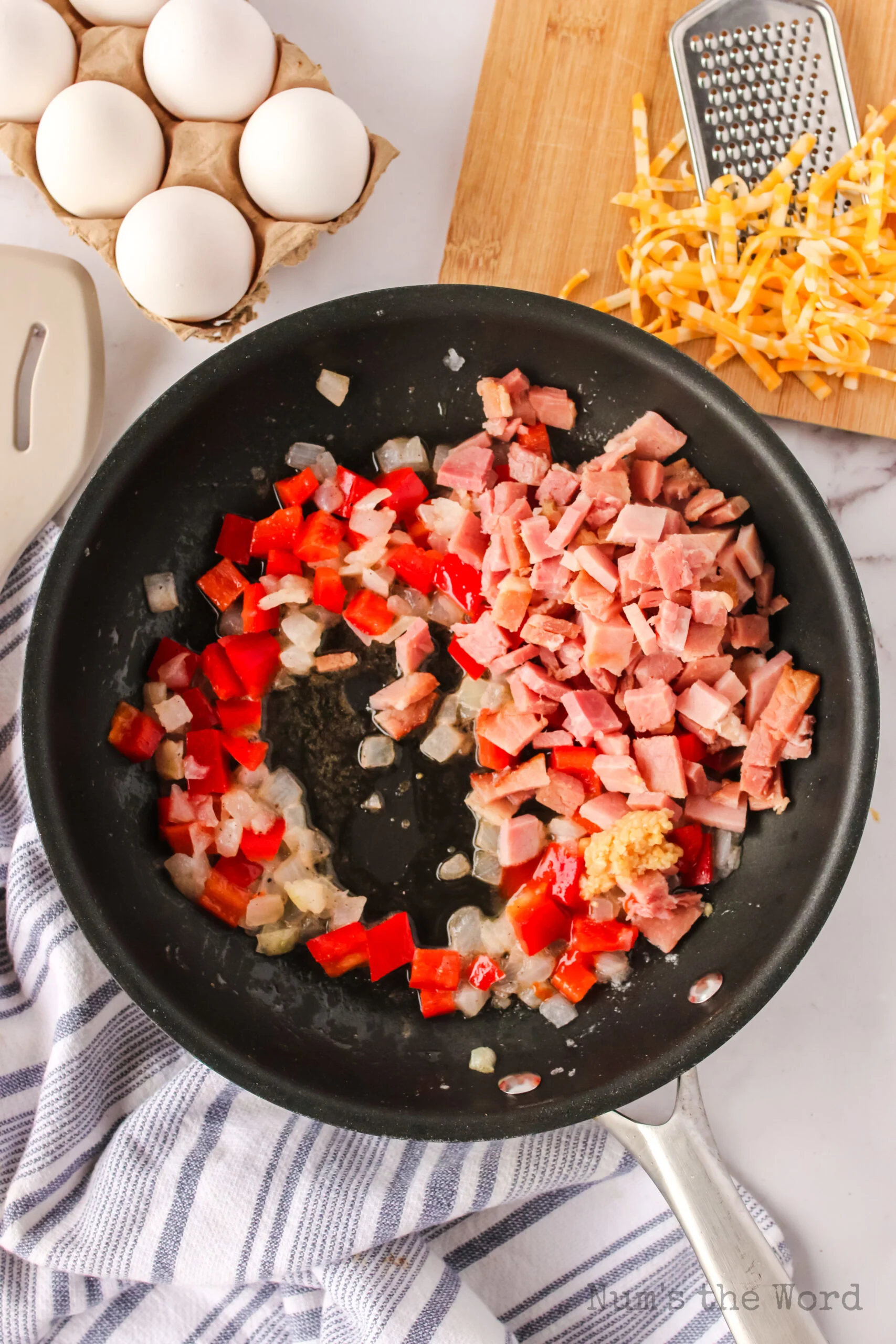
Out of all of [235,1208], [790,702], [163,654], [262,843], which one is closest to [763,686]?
Result: [790,702]

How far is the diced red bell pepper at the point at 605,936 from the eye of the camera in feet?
4.14

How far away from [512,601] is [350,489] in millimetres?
283

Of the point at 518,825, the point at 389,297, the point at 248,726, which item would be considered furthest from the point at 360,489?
the point at 518,825

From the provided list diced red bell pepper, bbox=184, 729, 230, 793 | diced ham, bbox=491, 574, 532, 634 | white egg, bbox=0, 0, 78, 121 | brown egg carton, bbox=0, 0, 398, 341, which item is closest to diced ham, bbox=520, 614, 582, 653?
diced ham, bbox=491, 574, 532, 634

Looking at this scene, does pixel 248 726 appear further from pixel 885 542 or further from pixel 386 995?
pixel 885 542

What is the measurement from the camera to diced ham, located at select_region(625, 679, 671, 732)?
3.94 feet

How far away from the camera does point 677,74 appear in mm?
1333

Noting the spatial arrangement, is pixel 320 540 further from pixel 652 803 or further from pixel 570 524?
pixel 652 803

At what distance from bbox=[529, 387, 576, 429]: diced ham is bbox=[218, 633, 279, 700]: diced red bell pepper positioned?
1.55ft

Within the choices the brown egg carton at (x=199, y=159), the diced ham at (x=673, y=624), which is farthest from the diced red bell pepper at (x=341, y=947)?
the brown egg carton at (x=199, y=159)

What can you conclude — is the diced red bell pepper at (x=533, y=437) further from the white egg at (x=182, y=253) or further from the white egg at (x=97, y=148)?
the white egg at (x=97, y=148)

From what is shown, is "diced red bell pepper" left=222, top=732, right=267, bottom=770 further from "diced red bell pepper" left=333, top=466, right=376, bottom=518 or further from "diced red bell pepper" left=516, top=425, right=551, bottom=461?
"diced red bell pepper" left=516, top=425, right=551, bottom=461

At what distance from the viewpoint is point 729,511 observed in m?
1.25

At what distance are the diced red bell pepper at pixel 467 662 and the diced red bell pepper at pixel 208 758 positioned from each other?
336 millimetres
